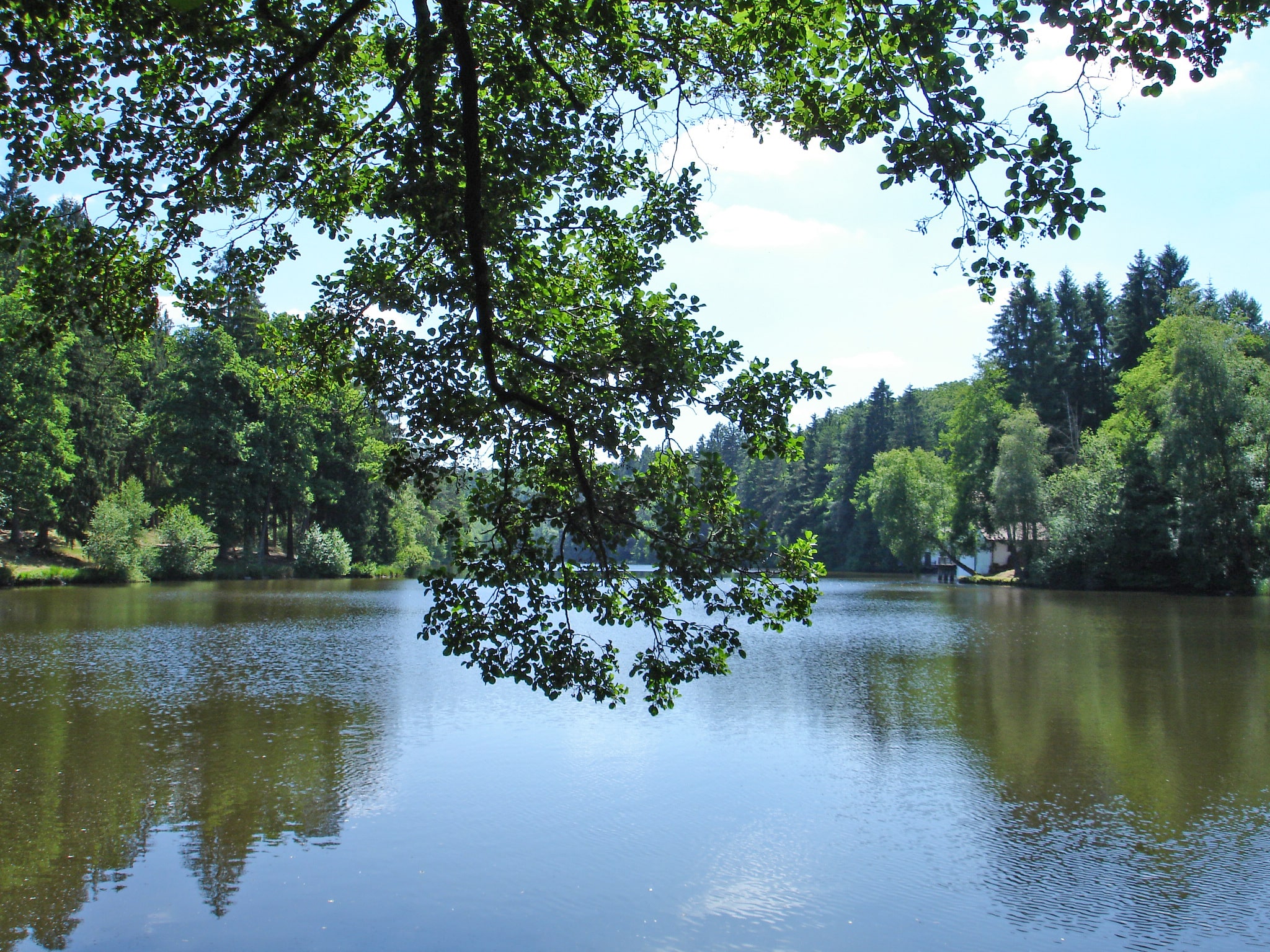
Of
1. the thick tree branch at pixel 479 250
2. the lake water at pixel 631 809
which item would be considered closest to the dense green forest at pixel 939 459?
the lake water at pixel 631 809

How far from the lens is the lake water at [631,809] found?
6.68m

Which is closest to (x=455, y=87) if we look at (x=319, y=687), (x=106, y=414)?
(x=319, y=687)

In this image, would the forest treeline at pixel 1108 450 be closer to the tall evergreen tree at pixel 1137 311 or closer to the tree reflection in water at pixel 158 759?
the tall evergreen tree at pixel 1137 311

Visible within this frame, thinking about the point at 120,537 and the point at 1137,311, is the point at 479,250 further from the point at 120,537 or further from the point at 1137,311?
the point at 1137,311

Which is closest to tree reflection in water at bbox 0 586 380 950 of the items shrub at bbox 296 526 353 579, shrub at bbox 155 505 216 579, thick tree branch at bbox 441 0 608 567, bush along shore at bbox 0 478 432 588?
thick tree branch at bbox 441 0 608 567

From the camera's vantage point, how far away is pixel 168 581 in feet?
147

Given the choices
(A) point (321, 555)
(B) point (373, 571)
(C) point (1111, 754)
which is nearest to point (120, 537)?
(A) point (321, 555)

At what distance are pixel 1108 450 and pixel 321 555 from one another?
42.6m

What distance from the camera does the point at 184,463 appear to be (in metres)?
47.8

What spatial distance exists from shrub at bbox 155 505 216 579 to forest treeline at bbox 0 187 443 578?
7 centimetres

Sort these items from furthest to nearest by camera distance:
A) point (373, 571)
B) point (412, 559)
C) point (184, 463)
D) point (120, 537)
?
point (412, 559) < point (373, 571) < point (184, 463) < point (120, 537)

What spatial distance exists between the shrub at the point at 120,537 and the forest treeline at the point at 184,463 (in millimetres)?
75

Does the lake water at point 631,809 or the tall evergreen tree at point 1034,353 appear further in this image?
the tall evergreen tree at point 1034,353

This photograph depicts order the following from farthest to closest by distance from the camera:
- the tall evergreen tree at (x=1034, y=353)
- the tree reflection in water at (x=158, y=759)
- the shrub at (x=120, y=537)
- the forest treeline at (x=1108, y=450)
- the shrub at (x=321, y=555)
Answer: the tall evergreen tree at (x=1034, y=353)
the shrub at (x=321, y=555)
the shrub at (x=120, y=537)
the forest treeline at (x=1108, y=450)
the tree reflection in water at (x=158, y=759)
